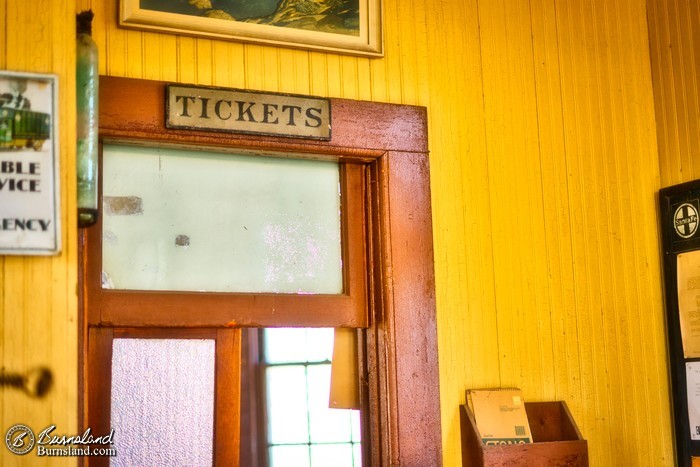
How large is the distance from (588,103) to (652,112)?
1.03 ft

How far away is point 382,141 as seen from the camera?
3.56 metres

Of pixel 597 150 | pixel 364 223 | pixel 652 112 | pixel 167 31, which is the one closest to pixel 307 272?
pixel 364 223

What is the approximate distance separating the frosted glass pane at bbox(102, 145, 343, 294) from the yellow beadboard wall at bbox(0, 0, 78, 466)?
50cm

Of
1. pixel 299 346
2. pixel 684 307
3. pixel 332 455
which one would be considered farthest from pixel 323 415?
pixel 684 307

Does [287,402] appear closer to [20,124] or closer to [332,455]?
[332,455]

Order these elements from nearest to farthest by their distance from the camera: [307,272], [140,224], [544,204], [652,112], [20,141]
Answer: [20,141] → [140,224] → [307,272] → [544,204] → [652,112]

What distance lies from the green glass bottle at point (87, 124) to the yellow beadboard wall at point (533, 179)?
1.09 ft

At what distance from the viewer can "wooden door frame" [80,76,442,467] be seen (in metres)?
3.43

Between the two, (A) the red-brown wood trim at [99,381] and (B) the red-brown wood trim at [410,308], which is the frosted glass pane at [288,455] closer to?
(B) the red-brown wood trim at [410,308]

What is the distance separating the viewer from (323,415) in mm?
6504

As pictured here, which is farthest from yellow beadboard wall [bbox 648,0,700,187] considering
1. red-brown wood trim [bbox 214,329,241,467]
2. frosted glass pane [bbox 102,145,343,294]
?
red-brown wood trim [bbox 214,329,241,467]

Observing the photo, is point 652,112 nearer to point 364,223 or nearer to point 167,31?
point 364,223

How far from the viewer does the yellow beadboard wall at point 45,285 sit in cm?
262

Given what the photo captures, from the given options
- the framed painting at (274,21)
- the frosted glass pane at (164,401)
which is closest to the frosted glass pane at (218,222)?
the frosted glass pane at (164,401)
